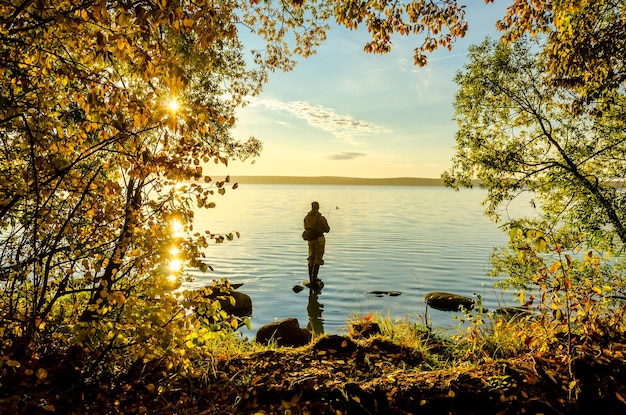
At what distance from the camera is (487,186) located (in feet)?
44.0

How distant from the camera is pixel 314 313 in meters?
13.5

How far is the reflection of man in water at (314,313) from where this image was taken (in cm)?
1197

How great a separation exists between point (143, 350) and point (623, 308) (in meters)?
6.21

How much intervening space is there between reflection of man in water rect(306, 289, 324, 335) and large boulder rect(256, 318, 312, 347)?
6.22ft

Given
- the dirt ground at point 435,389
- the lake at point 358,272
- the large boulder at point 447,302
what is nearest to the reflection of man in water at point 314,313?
the lake at point 358,272

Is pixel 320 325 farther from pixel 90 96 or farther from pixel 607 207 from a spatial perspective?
pixel 90 96

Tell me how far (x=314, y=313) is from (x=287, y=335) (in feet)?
15.7

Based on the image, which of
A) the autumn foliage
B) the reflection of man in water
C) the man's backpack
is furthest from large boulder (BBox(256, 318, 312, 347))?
the man's backpack

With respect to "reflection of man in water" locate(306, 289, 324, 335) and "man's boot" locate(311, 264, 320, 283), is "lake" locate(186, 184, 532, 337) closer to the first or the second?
"reflection of man in water" locate(306, 289, 324, 335)

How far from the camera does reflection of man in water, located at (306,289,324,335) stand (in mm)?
11969

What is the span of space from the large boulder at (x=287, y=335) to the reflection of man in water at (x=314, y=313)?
1896 mm

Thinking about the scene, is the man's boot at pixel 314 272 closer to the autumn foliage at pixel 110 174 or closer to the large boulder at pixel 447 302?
the large boulder at pixel 447 302

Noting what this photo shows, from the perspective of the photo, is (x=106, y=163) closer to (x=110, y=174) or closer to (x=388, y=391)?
(x=110, y=174)

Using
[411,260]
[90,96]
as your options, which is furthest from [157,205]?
[411,260]
